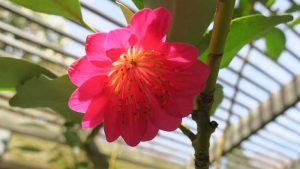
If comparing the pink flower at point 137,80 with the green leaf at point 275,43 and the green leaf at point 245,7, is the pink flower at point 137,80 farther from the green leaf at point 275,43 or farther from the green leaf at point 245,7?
the green leaf at point 275,43

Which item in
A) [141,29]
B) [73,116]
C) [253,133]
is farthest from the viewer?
[253,133]

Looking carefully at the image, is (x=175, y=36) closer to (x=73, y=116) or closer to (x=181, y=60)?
(x=181, y=60)

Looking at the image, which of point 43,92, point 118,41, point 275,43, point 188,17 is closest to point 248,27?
point 188,17

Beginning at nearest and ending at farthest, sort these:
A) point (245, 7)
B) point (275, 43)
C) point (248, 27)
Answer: point (248, 27) < point (245, 7) < point (275, 43)

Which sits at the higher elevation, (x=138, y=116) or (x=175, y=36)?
(x=175, y=36)

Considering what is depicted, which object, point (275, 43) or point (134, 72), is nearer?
point (134, 72)

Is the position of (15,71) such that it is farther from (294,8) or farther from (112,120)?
(294,8)

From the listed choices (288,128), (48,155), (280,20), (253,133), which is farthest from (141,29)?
(288,128)
